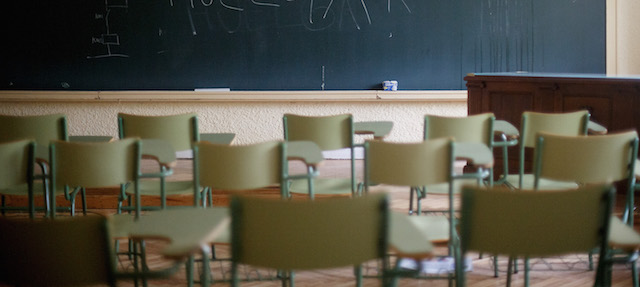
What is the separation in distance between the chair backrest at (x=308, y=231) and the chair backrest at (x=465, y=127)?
1972mm

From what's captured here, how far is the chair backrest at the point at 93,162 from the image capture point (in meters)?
3.33

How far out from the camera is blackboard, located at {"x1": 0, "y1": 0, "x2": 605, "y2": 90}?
282 inches

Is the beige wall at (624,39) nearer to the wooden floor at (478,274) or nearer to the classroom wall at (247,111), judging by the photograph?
the classroom wall at (247,111)

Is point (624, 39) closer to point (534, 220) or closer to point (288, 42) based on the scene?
point (288, 42)

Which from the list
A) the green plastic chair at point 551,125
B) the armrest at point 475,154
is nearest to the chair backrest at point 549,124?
the green plastic chair at point 551,125

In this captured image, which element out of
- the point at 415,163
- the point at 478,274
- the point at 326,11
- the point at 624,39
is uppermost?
the point at 326,11

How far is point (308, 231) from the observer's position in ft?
7.18

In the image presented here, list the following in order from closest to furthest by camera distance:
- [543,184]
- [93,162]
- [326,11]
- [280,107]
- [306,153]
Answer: [93,162] → [306,153] → [543,184] → [326,11] → [280,107]

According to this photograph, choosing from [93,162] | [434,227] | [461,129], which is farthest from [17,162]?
[461,129]

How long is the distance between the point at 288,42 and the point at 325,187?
10.5 ft

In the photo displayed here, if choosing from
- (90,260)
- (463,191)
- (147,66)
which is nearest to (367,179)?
(463,191)

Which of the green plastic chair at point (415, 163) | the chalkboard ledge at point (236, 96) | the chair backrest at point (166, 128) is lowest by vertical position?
the green plastic chair at point (415, 163)

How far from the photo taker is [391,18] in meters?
7.25

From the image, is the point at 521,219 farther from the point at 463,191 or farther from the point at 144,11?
the point at 144,11
